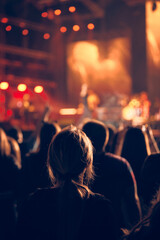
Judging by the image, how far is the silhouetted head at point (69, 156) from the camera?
3.94 feet

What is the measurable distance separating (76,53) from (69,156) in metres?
15.2

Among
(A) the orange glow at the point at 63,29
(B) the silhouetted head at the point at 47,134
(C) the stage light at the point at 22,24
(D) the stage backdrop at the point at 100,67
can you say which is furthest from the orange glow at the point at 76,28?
(B) the silhouetted head at the point at 47,134

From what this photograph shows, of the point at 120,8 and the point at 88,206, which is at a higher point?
the point at 120,8

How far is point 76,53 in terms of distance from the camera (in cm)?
1608

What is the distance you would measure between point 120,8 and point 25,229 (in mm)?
14758

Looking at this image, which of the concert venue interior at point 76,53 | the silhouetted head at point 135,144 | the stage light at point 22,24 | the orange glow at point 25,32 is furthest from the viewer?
the orange glow at point 25,32

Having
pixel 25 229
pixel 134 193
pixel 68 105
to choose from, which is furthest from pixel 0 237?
pixel 68 105

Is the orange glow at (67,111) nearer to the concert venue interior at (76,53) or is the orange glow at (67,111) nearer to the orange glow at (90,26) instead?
the concert venue interior at (76,53)

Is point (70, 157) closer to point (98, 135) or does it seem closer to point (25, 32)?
point (98, 135)

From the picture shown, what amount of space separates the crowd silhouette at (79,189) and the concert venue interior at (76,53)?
11.0 m

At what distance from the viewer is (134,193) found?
6.16 feet

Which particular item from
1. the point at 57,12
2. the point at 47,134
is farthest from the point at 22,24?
the point at 47,134

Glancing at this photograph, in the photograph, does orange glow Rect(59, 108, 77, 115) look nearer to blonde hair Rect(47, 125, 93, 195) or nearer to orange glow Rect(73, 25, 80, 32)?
orange glow Rect(73, 25, 80, 32)

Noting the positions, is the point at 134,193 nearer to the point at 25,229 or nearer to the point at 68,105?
the point at 25,229
